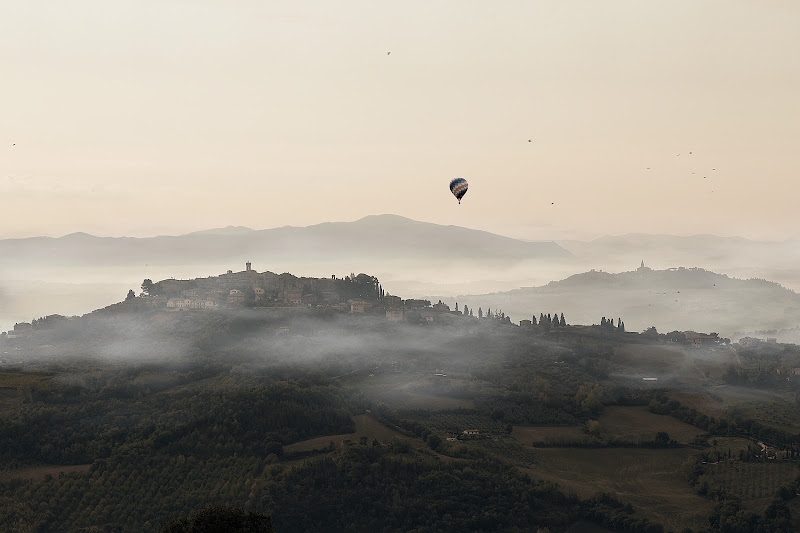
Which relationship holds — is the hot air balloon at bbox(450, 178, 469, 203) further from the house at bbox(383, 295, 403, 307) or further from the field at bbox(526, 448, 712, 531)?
the house at bbox(383, 295, 403, 307)

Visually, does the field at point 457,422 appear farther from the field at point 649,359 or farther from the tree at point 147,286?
the tree at point 147,286

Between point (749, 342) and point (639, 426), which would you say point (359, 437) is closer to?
point (639, 426)

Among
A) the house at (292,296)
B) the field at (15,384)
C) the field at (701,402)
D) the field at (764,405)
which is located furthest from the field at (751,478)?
the house at (292,296)

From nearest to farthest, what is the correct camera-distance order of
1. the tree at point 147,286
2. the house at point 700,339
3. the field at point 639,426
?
the field at point 639,426
the tree at point 147,286
the house at point 700,339

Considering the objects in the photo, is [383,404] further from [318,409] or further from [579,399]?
[579,399]

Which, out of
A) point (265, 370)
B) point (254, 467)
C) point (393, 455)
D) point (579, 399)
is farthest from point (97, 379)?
point (579, 399)

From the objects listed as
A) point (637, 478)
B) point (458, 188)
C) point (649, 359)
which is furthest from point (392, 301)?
point (637, 478)
